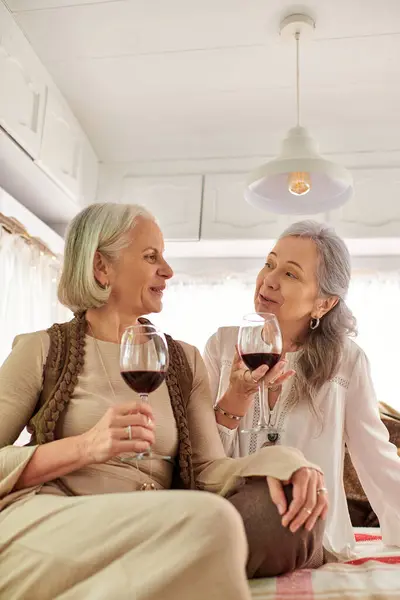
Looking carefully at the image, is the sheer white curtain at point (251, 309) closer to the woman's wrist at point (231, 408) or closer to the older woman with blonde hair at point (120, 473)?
the woman's wrist at point (231, 408)

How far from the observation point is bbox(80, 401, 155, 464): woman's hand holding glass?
108cm

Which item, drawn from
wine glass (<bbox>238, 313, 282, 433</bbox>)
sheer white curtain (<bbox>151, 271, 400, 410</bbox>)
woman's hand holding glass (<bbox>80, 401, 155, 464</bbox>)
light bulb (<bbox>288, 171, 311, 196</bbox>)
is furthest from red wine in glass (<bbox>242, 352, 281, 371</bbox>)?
sheer white curtain (<bbox>151, 271, 400, 410</bbox>)

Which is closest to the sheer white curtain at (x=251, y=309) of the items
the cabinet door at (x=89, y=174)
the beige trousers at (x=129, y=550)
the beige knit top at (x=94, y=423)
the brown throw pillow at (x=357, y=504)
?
the cabinet door at (x=89, y=174)

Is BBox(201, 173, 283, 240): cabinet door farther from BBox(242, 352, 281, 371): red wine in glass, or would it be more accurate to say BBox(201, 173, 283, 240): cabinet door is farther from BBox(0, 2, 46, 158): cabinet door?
BBox(242, 352, 281, 371): red wine in glass

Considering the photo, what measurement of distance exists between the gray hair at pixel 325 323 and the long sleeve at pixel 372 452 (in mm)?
101

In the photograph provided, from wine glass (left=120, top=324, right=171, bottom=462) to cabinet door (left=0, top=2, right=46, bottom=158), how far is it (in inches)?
75.5

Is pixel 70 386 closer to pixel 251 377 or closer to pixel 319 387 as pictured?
pixel 251 377

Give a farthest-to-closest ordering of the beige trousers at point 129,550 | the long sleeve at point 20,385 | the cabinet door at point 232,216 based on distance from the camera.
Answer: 1. the cabinet door at point 232,216
2. the long sleeve at point 20,385
3. the beige trousers at point 129,550

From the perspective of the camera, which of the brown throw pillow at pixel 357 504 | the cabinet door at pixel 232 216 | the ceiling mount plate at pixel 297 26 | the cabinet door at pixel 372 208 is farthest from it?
the cabinet door at pixel 232 216

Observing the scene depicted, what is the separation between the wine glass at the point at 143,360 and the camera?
121 cm

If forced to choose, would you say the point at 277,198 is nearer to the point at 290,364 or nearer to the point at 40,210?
the point at 290,364

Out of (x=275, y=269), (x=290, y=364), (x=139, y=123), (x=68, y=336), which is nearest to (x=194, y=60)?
(x=139, y=123)

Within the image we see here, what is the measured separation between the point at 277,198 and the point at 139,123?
1.37m

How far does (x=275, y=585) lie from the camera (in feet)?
3.61
